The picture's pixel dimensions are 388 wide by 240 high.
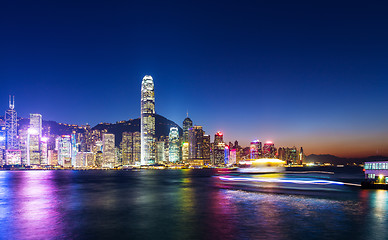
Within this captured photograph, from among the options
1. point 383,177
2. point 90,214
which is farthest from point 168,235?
point 383,177

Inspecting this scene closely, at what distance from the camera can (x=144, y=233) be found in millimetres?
32344

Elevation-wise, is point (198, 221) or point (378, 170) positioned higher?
point (378, 170)

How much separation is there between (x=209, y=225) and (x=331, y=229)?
41.9ft

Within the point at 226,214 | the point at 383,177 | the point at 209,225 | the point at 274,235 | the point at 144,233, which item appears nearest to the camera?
the point at 274,235

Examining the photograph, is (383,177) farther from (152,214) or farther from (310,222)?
(152,214)

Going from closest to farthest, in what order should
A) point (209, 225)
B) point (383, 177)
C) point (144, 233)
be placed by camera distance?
point (144, 233), point (209, 225), point (383, 177)

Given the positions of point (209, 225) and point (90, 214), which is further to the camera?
point (90, 214)

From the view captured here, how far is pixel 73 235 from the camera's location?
30484mm

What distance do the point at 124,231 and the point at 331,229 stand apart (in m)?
21.5

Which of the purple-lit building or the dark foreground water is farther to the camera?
the purple-lit building

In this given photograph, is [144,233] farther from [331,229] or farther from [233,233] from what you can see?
[331,229]

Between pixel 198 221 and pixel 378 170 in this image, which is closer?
pixel 198 221

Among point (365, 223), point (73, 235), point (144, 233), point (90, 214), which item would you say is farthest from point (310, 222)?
point (90, 214)

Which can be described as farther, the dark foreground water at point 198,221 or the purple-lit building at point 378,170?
the purple-lit building at point 378,170
